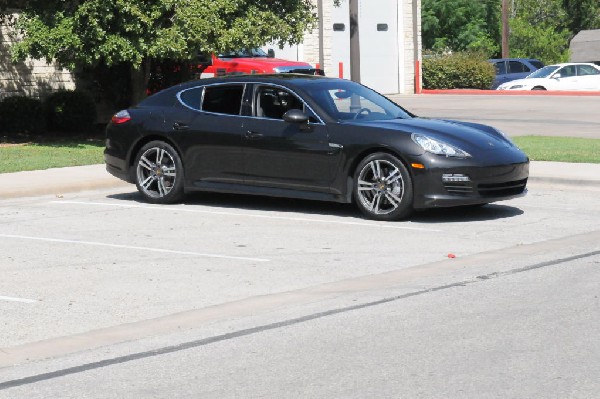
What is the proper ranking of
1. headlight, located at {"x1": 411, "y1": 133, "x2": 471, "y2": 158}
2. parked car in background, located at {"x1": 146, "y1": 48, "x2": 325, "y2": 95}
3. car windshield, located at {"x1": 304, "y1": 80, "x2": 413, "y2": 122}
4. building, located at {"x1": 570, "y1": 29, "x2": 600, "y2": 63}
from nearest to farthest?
headlight, located at {"x1": 411, "y1": 133, "x2": 471, "y2": 158} < car windshield, located at {"x1": 304, "y1": 80, "x2": 413, "y2": 122} < parked car in background, located at {"x1": 146, "y1": 48, "x2": 325, "y2": 95} < building, located at {"x1": 570, "y1": 29, "x2": 600, "y2": 63}

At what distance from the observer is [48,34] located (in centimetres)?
1969

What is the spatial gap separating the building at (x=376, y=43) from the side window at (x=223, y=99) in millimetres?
25941

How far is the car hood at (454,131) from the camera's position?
12.1 meters

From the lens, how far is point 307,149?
12617 millimetres

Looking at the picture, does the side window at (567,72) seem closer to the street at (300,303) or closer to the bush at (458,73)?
the bush at (458,73)

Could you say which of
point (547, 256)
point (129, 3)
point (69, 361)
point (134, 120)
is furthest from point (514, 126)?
point (69, 361)

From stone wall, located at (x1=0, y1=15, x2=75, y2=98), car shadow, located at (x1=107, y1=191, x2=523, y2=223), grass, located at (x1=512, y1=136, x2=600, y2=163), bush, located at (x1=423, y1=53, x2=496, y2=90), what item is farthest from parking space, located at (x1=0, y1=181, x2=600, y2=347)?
bush, located at (x1=423, y1=53, x2=496, y2=90)

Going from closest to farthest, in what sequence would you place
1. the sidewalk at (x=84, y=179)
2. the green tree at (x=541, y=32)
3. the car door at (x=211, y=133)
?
the car door at (x=211, y=133) < the sidewalk at (x=84, y=179) < the green tree at (x=541, y=32)

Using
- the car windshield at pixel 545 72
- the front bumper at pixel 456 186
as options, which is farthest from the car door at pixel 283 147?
the car windshield at pixel 545 72

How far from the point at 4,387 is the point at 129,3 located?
1387cm

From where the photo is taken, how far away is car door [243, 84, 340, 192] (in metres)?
12.6

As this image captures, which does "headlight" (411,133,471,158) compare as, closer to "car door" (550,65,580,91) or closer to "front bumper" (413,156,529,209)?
"front bumper" (413,156,529,209)

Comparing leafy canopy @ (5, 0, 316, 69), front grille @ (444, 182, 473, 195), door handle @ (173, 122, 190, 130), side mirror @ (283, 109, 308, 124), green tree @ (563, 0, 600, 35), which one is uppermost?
green tree @ (563, 0, 600, 35)

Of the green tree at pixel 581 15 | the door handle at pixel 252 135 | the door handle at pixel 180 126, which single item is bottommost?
the door handle at pixel 252 135
